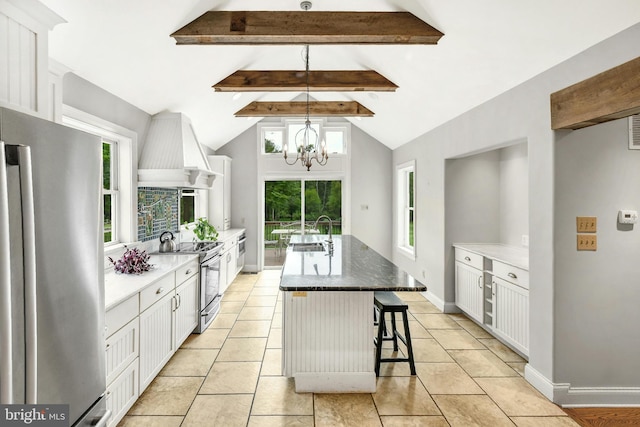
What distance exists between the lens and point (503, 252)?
3.60 meters

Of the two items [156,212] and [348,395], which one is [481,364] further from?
[156,212]

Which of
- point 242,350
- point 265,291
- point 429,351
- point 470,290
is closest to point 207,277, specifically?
point 242,350

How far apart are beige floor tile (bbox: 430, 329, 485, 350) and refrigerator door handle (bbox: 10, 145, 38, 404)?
3.27 m

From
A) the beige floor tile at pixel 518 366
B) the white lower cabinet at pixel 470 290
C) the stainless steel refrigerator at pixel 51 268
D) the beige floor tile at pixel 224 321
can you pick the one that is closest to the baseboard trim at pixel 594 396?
the beige floor tile at pixel 518 366

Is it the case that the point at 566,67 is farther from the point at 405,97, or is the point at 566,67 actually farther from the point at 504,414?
the point at 504,414

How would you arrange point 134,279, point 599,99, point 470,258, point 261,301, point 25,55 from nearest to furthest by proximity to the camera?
point 25,55 < point 599,99 < point 134,279 < point 470,258 < point 261,301

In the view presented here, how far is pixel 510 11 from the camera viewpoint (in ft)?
7.30

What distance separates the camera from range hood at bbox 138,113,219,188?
3559 mm

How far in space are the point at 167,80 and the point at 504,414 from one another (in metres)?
4.13

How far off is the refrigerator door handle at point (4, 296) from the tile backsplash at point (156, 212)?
2.90 metres

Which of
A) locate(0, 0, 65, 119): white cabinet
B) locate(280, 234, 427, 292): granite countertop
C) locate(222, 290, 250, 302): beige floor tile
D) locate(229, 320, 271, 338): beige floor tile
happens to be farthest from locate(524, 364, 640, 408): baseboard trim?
locate(222, 290, 250, 302): beige floor tile

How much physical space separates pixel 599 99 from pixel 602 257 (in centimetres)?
113

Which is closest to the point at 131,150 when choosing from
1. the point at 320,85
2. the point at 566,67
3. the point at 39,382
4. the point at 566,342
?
the point at 320,85

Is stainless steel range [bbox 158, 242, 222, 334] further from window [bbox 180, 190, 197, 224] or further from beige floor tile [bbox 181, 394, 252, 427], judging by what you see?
beige floor tile [bbox 181, 394, 252, 427]
